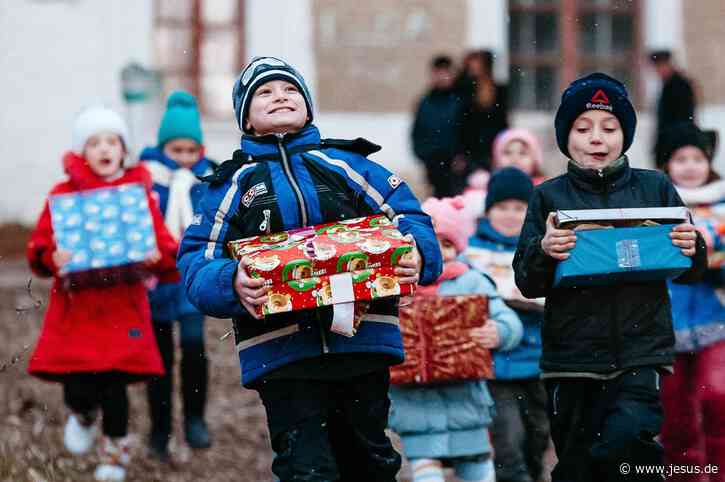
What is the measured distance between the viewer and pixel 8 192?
1594 centimetres

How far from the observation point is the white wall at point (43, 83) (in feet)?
52.3

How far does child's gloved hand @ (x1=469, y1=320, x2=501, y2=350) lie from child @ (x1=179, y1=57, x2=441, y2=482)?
1.21 metres

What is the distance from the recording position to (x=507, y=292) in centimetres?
687

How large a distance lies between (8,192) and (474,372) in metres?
10.6

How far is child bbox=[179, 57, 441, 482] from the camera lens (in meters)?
4.92

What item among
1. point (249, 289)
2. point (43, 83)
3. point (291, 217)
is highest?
point (43, 83)

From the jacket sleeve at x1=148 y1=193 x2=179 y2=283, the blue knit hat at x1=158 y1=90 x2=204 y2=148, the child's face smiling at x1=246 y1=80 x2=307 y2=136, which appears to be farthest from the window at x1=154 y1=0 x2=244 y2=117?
the child's face smiling at x1=246 y1=80 x2=307 y2=136

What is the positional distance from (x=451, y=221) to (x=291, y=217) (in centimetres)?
173

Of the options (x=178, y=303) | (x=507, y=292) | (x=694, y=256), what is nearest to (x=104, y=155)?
(x=178, y=303)

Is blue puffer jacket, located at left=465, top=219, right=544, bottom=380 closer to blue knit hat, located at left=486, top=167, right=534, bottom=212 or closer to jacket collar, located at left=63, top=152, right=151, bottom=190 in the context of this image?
blue knit hat, located at left=486, top=167, right=534, bottom=212

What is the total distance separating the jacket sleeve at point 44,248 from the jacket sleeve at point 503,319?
2.05m

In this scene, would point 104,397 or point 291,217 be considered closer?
point 291,217

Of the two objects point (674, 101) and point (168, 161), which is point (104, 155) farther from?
point (674, 101)

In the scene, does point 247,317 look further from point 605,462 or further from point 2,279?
point 2,279
